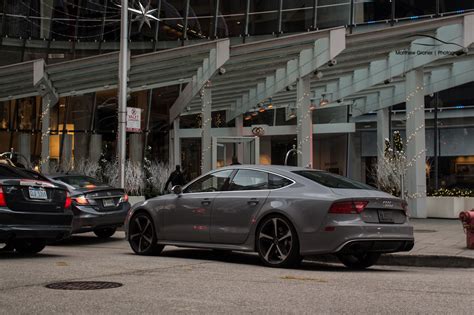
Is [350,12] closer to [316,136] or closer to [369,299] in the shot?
[316,136]

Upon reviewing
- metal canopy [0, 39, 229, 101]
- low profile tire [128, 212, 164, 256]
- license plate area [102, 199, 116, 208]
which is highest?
metal canopy [0, 39, 229, 101]

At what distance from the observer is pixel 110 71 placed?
2419cm

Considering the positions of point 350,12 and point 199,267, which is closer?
point 199,267

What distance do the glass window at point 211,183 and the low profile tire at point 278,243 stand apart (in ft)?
3.91

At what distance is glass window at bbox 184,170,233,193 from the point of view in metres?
10.7

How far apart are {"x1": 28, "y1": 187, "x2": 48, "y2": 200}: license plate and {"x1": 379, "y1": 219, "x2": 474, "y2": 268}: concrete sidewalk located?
18.0 ft

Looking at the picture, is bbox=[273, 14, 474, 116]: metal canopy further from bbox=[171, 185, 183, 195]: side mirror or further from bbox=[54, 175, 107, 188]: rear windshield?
bbox=[171, 185, 183, 195]: side mirror

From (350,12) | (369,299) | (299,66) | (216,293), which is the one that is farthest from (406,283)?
(350,12)

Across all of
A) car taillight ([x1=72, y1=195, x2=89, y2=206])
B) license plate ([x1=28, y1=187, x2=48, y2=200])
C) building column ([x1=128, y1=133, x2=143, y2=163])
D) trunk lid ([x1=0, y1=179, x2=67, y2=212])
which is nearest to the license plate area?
car taillight ([x1=72, y1=195, x2=89, y2=206])

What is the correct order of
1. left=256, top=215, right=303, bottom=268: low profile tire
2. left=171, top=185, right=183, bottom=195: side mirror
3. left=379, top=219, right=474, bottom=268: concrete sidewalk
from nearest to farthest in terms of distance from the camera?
left=256, top=215, right=303, bottom=268: low profile tire, left=379, top=219, right=474, bottom=268: concrete sidewalk, left=171, top=185, right=183, bottom=195: side mirror

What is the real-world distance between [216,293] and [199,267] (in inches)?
99.2

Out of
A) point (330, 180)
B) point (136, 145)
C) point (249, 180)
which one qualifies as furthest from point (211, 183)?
point (136, 145)

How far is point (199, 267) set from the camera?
9586mm

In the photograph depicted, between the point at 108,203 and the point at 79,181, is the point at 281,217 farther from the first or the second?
the point at 79,181
